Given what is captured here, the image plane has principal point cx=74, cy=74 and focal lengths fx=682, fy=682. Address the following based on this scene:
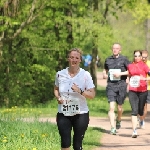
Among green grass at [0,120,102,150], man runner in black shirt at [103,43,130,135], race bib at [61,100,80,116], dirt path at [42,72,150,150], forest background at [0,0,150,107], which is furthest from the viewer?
forest background at [0,0,150,107]

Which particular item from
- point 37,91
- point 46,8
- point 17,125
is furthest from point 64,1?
point 17,125

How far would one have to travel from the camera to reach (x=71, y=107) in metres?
8.88

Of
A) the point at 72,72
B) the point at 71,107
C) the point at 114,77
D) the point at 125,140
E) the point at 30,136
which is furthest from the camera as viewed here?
the point at 114,77

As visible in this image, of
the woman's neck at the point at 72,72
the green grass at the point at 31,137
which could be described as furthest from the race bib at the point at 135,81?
the woman's neck at the point at 72,72

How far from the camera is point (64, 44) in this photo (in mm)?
29484

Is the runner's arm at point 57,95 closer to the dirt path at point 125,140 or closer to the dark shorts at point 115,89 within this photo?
the dirt path at point 125,140

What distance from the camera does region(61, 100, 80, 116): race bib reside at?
29.1ft

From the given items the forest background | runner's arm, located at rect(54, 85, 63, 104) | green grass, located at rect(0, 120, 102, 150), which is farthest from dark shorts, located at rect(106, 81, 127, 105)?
the forest background

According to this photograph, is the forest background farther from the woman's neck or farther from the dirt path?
the woman's neck

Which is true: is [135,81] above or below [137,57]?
below

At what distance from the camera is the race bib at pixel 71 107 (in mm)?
8884

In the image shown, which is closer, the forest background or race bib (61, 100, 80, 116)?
race bib (61, 100, 80, 116)

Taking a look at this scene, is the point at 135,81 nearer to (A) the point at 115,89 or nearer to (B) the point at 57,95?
(A) the point at 115,89

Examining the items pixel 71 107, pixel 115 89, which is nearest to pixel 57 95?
pixel 71 107
